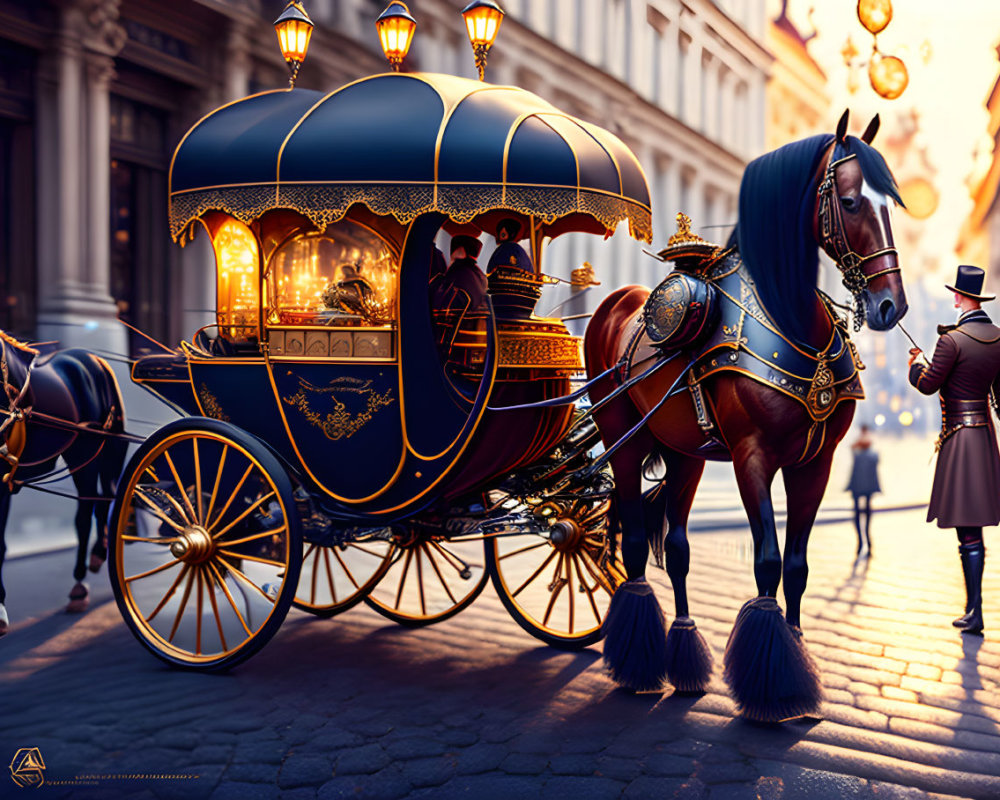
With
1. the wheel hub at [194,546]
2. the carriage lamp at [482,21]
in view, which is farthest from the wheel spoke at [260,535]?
the carriage lamp at [482,21]

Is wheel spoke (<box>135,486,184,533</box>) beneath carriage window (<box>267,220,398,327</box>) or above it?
beneath

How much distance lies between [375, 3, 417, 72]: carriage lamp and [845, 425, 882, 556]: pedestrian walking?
6.42 m

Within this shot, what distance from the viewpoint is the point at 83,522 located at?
687 cm

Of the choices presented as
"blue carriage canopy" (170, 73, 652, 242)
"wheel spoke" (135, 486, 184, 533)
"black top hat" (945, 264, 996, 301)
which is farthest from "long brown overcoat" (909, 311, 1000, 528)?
"wheel spoke" (135, 486, 184, 533)

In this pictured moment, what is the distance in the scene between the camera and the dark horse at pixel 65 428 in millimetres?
5898

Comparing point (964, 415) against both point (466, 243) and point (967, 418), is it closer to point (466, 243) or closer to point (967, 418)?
point (967, 418)

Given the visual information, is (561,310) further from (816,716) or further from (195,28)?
(195,28)

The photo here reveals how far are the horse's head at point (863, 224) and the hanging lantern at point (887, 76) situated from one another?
3823 millimetres

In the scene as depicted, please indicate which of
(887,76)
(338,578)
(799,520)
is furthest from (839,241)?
(338,578)

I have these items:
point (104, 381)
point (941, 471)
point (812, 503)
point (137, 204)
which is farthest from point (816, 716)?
point (137, 204)

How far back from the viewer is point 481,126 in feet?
15.3

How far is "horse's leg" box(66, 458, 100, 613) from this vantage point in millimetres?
6598

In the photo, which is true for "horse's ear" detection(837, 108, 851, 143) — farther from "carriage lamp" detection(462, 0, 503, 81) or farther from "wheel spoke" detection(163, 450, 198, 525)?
"wheel spoke" detection(163, 450, 198, 525)

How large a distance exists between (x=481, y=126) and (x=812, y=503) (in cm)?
243
